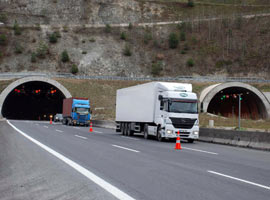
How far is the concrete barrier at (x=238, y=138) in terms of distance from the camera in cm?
1973

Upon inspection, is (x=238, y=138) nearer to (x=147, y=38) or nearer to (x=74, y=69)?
(x=74, y=69)

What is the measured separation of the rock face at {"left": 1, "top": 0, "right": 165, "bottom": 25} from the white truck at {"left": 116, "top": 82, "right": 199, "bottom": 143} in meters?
107

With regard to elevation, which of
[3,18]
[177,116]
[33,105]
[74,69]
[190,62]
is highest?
[3,18]

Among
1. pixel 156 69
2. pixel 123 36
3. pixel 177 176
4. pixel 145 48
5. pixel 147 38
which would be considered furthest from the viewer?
pixel 147 38

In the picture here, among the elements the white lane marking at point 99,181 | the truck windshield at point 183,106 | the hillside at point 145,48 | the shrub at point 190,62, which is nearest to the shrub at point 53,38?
the hillside at point 145,48

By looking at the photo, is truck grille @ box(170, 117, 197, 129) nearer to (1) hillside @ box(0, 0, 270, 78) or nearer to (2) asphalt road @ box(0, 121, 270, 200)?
(2) asphalt road @ box(0, 121, 270, 200)

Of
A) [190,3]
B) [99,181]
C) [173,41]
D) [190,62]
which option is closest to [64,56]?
[173,41]

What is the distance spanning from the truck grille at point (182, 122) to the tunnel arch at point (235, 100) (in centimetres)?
2439

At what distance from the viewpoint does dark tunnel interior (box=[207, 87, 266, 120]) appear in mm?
56062

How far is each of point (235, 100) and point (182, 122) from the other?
4626 centimetres

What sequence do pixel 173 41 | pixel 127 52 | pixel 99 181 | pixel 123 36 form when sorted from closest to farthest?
1. pixel 99 181
2. pixel 127 52
3. pixel 173 41
4. pixel 123 36

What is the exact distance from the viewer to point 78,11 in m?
133

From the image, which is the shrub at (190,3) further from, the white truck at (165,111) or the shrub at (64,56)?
the white truck at (165,111)

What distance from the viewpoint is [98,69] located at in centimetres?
9038
